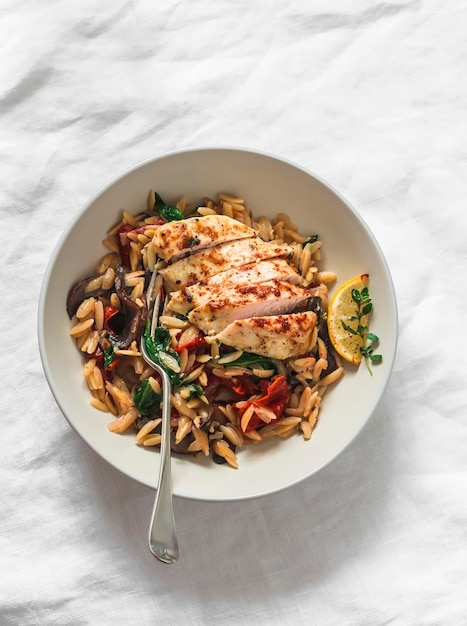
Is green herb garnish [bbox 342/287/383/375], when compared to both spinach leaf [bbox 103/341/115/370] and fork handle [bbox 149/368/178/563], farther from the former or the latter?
spinach leaf [bbox 103/341/115/370]

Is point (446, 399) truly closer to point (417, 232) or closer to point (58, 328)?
point (417, 232)

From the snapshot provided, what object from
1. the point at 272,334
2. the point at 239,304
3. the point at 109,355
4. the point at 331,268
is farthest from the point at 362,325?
the point at 109,355

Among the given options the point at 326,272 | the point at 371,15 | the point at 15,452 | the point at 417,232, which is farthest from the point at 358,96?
the point at 15,452

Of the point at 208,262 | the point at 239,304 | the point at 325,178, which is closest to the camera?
the point at 239,304

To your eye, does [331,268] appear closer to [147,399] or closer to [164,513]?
[147,399]

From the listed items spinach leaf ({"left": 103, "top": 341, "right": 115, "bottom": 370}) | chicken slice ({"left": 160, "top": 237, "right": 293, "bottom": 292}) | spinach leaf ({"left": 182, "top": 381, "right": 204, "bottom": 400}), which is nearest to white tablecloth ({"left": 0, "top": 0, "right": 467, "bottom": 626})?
A: spinach leaf ({"left": 103, "top": 341, "right": 115, "bottom": 370})

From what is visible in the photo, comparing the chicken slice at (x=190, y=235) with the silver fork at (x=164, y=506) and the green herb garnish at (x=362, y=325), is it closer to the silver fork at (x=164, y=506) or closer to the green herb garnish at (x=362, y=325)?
the silver fork at (x=164, y=506)
